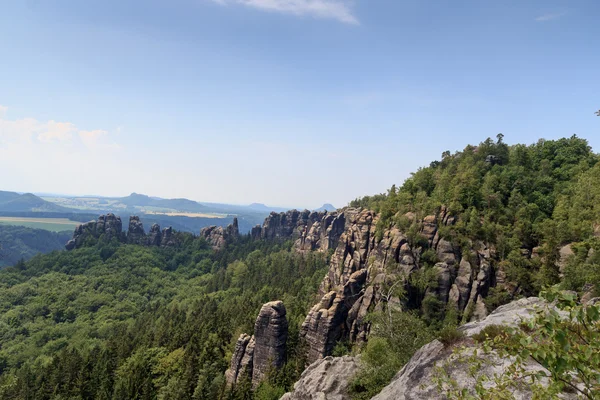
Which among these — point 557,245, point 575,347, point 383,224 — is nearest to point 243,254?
point 383,224

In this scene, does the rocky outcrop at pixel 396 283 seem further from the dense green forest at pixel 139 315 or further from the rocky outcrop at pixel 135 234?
the rocky outcrop at pixel 135 234

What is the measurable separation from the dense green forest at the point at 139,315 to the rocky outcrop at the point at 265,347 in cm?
255

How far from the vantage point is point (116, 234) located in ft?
561

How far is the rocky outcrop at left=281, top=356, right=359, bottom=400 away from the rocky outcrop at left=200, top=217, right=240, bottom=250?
150m

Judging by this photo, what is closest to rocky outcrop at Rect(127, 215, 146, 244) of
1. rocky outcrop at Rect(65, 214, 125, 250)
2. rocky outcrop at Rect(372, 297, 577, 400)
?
rocky outcrop at Rect(65, 214, 125, 250)

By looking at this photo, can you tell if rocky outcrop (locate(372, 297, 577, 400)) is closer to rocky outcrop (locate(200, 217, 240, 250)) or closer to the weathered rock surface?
the weathered rock surface

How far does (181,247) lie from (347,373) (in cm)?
16129

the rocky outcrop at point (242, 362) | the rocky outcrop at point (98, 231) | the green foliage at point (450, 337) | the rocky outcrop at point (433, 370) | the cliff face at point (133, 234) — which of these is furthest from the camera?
the cliff face at point (133, 234)

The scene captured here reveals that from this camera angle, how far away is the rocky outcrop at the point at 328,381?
28000 mm

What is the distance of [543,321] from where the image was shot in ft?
20.1

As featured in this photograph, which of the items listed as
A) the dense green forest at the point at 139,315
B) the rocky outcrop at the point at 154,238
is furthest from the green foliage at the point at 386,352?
the rocky outcrop at the point at 154,238

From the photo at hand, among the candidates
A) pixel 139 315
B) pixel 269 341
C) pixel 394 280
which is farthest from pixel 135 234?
pixel 394 280

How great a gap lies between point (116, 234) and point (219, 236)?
2078 inches

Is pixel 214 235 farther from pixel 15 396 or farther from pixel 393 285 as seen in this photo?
pixel 393 285
